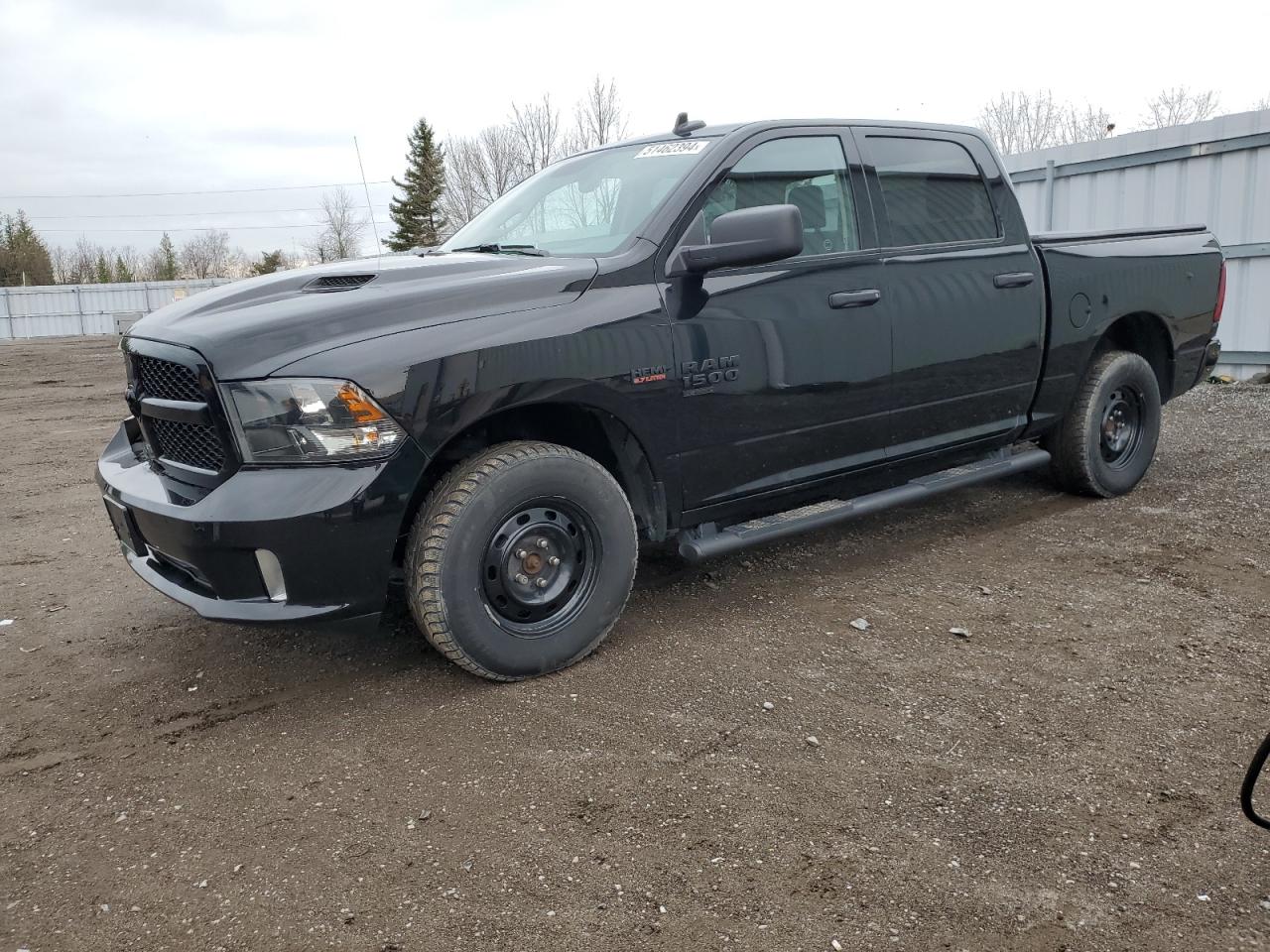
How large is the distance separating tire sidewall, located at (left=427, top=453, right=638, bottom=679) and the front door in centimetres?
38

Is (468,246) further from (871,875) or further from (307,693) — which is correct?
(871,875)

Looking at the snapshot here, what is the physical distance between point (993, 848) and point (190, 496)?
2.50 meters

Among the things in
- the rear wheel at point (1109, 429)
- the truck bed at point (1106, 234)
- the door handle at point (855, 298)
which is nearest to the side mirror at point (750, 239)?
the door handle at point (855, 298)

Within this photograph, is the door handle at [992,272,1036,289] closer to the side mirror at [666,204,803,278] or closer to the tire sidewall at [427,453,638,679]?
the side mirror at [666,204,803,278]

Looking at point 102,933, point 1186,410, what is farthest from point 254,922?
point 1186,410

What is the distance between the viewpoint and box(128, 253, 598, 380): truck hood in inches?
119

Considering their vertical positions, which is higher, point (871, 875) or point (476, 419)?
point (476, 419)

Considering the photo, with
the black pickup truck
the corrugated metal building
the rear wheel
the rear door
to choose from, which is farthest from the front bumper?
the corrugated metal building

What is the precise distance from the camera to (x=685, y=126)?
4258 millimetres

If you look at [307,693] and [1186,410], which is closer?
[307,693]

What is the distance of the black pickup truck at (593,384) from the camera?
3027mm

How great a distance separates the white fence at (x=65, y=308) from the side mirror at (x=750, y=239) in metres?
41.0

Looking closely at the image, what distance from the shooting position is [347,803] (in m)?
2.76

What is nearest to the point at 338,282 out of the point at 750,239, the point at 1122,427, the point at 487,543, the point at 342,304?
the point at 342,304
